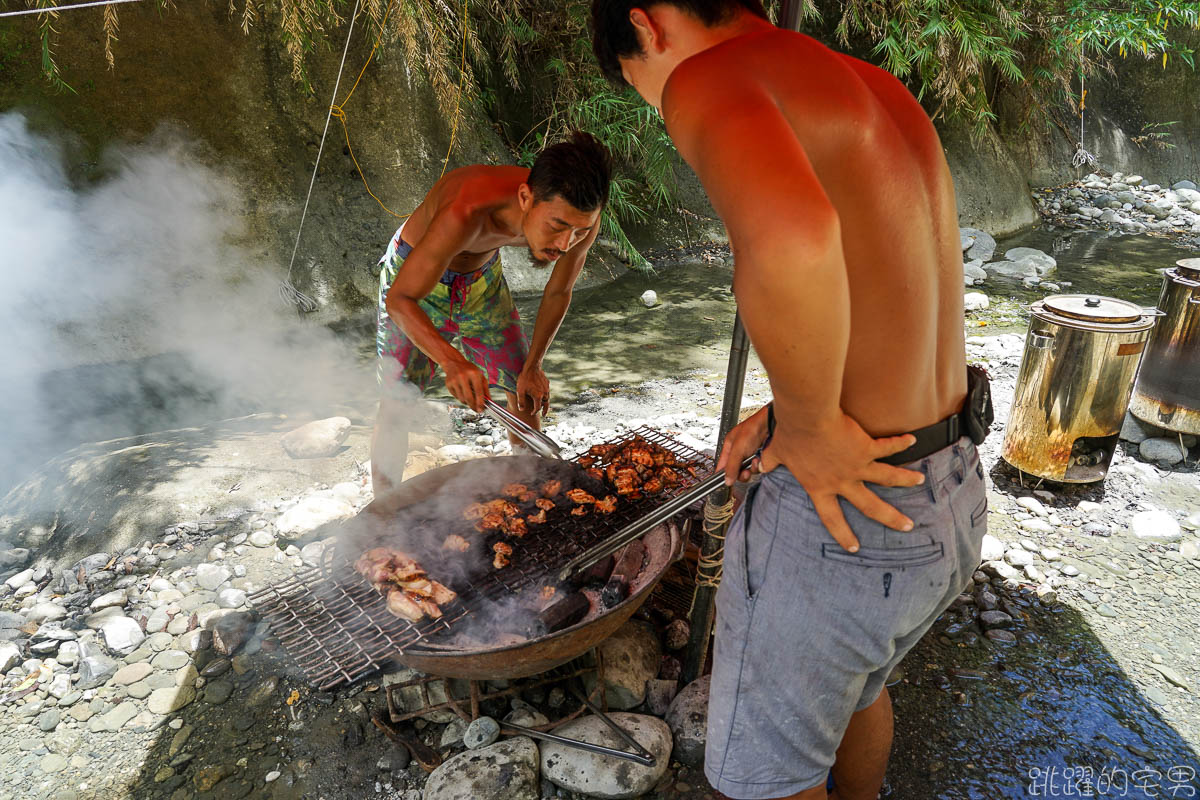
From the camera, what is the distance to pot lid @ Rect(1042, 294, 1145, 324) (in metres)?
4.55

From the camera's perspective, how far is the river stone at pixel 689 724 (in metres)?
2.99

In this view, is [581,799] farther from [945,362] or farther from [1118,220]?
[1118,220]

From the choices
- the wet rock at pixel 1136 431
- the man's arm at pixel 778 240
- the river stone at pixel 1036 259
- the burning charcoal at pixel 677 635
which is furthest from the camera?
the river stone at pixel 1036 259

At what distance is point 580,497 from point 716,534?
797 mm

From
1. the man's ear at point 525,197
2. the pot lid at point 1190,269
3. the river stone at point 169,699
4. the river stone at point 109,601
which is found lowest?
the river stone at point 169,699

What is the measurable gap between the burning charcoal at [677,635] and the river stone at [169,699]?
2272 millimetres

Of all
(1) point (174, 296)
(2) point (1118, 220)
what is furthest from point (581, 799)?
(2) point (1118, 220)

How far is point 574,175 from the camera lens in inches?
133

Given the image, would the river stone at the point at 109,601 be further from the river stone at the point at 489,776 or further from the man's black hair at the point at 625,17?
the man's black hair at the point at 625,17

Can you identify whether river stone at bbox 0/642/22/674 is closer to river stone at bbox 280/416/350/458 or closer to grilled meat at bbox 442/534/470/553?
river stone at bbox 280/416/350/458

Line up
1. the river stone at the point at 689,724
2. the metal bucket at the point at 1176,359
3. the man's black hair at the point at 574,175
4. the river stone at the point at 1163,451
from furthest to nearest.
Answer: the river stone at the point at 1163,451 → the metal bucket at the point at 1176,359 → the man's black hair at the point at 574,175 → the river stone at the point at 689,724

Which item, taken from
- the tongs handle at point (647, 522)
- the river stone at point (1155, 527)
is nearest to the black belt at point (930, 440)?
the tongs handle at point (647, 522)

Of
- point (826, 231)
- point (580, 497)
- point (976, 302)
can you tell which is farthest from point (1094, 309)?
point (976, 302)

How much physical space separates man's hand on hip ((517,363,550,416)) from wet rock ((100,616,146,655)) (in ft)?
7.67
